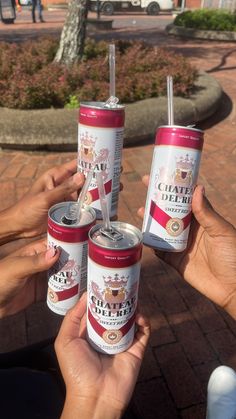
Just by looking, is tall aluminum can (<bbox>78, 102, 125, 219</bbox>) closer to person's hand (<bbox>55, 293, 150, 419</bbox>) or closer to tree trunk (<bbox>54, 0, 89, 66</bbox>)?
person's hand (<bbox>55, 293, 150, 419</bbox>)

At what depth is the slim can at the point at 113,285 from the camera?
1328 mm

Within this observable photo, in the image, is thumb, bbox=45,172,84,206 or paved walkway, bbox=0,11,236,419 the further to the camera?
paved walkway, bbox=0,11,236,419

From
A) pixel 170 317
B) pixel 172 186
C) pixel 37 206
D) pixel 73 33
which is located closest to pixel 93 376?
pixel 172 186

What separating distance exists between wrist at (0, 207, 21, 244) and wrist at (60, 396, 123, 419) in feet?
3.51

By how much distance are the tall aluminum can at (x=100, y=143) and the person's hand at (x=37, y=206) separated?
0.15 m

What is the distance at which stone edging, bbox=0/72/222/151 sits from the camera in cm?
464

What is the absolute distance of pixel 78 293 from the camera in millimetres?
1662

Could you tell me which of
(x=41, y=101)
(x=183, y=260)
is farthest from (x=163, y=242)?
(x=41, y=101)

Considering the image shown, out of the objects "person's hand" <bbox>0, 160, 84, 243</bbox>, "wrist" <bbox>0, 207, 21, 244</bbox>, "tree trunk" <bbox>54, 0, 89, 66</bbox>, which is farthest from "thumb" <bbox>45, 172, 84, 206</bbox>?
"tree trunk" <bbox>54, 0, 89, 66</bbox>

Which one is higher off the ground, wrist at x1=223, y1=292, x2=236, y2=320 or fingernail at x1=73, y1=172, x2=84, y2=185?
fingernail at x1=73, y1=172, x2=84, y2=185

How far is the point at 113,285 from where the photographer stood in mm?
1358

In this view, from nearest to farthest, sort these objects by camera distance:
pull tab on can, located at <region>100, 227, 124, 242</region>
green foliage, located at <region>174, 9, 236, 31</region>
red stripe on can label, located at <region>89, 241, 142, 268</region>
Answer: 1. red stripe on can label, located at <region>89, 241, 142, 268</region>
2. pull tab on can, located at <region>100, 227, 124, 242</region>
3. green foliage, located at <region>174, 9, 236, 31</region>

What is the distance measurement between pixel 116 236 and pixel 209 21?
14308 mm

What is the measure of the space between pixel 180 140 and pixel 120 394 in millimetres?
962
